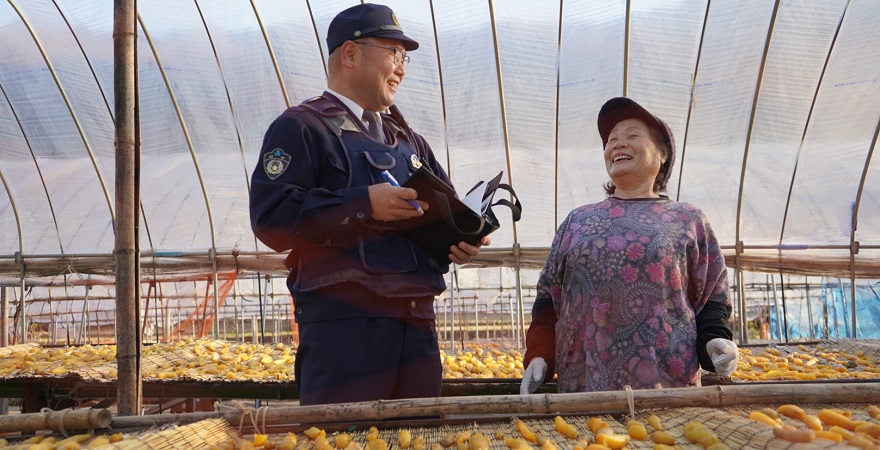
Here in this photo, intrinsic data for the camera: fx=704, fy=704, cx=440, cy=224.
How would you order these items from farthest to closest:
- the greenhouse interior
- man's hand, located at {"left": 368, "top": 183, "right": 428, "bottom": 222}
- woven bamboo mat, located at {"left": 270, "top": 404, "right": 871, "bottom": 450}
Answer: the greenhouse interior, man's hand, located at {"left": 368, "top": 183, "right": 428, "bottom": 222}, woven bamboo mat, located at {"left": 270, "top": 404, "right": 871, "bottom": 450}

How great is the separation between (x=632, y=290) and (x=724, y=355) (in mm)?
353

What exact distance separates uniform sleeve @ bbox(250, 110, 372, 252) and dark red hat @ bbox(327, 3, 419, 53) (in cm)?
35

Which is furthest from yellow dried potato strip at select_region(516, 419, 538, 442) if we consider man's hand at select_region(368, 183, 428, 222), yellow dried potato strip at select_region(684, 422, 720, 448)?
man's hand at select_region(368, 183, 428, 222)

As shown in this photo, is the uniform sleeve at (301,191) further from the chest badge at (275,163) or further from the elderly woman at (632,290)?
the elderly woman at (632,290)

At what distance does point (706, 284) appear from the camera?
250cm

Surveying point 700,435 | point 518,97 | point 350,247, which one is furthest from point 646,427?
point 518,97

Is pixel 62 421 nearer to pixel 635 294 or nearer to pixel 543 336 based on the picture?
pixel 543 336

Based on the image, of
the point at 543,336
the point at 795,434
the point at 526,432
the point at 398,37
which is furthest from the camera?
the point at 543,336

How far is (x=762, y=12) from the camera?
7.01 m

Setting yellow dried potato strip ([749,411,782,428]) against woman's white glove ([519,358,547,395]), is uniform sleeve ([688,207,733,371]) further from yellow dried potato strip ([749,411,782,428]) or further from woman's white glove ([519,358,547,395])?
yellow dried potato strip ([749,411,782,428])

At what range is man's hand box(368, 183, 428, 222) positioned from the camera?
6.49 feet

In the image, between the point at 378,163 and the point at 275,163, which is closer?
the point at 275,163

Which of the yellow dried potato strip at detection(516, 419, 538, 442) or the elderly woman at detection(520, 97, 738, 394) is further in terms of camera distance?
the elderly woman at detection(520, 97, 738, 394)

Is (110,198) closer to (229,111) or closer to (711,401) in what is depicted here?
(229,111)
